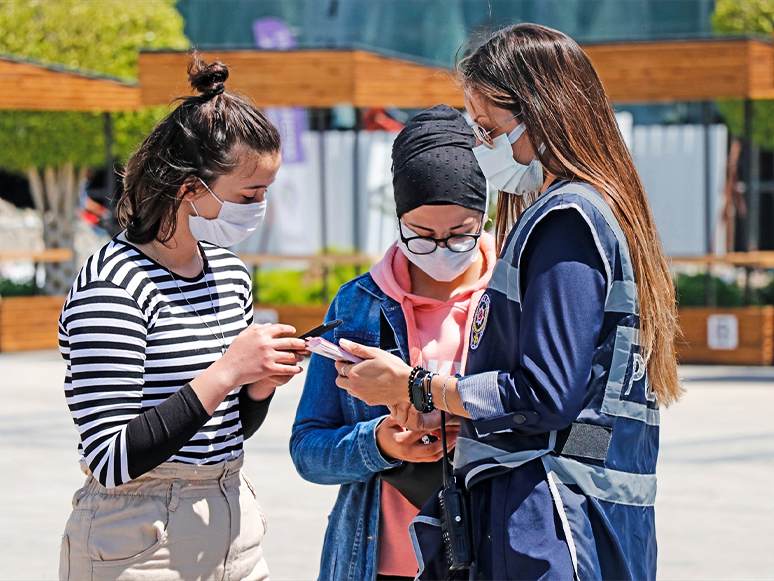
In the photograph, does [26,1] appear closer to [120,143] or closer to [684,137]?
[120,143]

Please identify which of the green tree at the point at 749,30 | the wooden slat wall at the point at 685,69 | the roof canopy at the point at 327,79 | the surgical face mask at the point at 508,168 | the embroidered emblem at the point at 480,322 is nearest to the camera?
the embroidered emblem at the point at 480,322

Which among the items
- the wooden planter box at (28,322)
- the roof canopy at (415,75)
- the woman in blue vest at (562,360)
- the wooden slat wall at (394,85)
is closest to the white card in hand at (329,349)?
the woman in blue vest at (562,360)

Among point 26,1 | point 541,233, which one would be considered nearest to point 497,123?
point 541,233

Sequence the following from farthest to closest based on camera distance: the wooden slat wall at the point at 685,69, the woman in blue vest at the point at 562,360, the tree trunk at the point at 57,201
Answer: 1. the tree trunk at the point at 57,201
2. the wooden slat wall at the point at 685,69
3. the woman in blue vest at the point at 562,360

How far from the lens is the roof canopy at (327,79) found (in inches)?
484

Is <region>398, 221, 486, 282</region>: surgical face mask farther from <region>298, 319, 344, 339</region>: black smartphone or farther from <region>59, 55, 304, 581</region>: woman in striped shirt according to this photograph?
<region>59, 55, 304, 581</region>: woman in striped shirt

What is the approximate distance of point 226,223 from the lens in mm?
2473

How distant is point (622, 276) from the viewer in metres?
1.95

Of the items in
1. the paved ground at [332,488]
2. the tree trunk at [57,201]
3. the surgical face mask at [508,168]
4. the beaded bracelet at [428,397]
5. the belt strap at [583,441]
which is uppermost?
the tree trunk at [57,201]

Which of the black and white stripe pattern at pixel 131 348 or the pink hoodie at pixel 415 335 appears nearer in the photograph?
the black and white stripe pattern at pixel 131 348

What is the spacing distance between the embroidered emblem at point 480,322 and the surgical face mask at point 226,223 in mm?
707

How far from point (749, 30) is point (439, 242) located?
616 inches

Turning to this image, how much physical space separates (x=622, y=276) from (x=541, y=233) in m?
0.17

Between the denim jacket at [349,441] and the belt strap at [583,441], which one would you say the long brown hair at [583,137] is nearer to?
the belt strap at [583,441]
